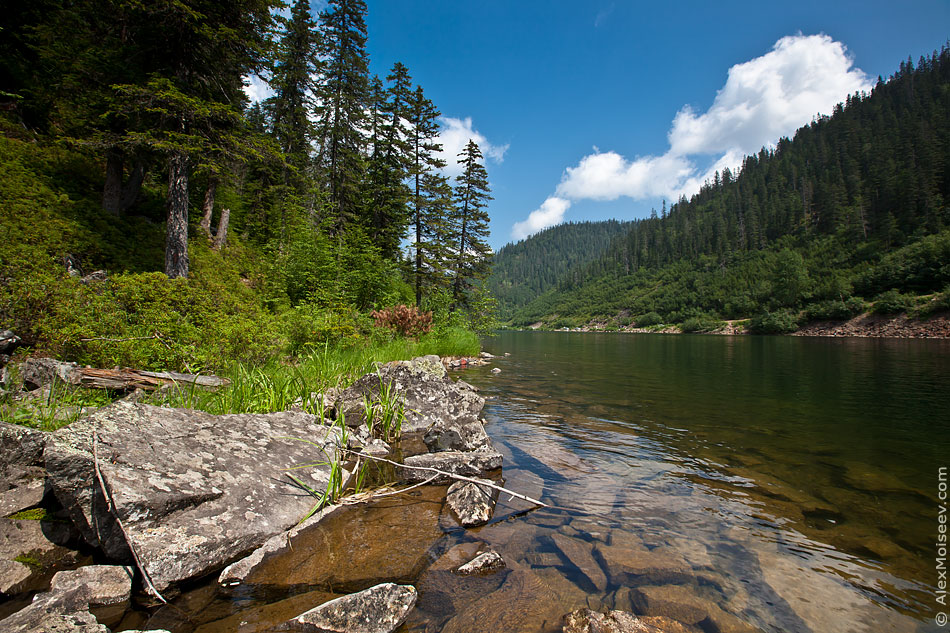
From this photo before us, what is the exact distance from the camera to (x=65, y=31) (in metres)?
11.7

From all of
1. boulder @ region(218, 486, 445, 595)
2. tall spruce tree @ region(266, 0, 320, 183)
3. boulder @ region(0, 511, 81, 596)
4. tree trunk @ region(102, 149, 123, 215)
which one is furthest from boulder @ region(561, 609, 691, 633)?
tall spruce tree @ region(266, 0, 320, 183)

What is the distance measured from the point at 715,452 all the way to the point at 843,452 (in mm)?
2224

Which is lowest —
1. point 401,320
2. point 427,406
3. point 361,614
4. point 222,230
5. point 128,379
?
point 361,614

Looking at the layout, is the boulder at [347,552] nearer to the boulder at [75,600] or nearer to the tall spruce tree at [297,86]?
the boulder at [75,600]

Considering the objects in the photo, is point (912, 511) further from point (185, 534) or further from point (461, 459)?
point (185, 534)

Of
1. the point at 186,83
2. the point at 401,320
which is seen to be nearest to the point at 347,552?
the point at 401,320

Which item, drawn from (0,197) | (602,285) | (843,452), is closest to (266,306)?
(0,197)

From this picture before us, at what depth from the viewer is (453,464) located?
4797 mm

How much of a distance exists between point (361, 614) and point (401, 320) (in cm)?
1277

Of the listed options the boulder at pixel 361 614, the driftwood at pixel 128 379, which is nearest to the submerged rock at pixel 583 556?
the boulder at pixel 361 614

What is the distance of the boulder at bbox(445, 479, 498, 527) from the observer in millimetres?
3629

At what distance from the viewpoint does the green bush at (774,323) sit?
55.9 m

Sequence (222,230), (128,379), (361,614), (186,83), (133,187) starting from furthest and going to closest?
1. (222,230)
2. (133,187)
3. (186,83)
4. (128,379)
5. (361,614)

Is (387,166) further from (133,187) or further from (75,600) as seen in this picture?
(75,600)
